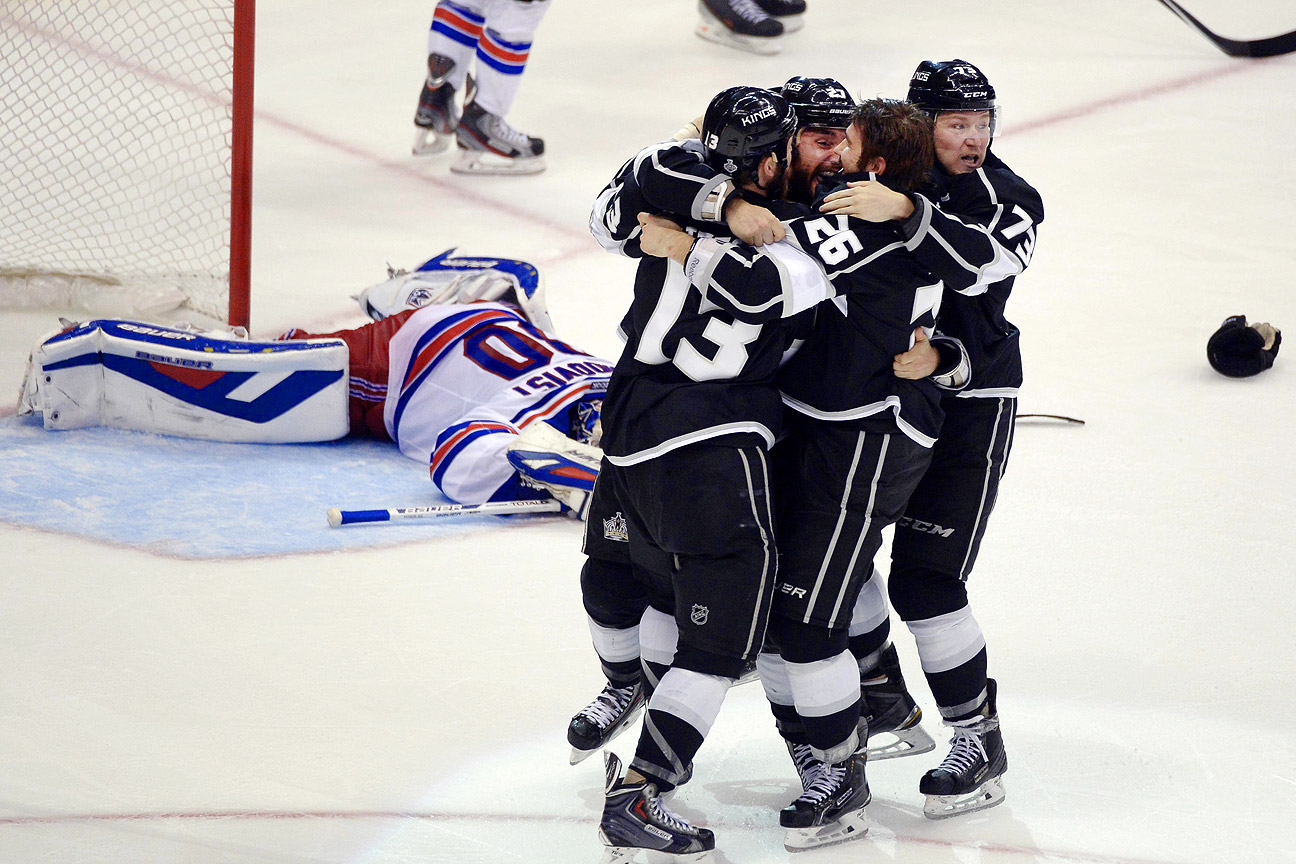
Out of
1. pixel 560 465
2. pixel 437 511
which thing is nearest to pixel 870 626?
pixel 560 465

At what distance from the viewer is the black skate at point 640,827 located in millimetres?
1976

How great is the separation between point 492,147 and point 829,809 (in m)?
4.02

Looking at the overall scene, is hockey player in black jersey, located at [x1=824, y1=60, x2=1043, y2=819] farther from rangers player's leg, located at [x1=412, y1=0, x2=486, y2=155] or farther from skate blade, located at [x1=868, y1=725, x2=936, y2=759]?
rangers player's leg, located at [x1=412, y1=0, x2=486, y2=155]

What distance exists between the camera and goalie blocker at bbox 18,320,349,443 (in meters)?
3.53

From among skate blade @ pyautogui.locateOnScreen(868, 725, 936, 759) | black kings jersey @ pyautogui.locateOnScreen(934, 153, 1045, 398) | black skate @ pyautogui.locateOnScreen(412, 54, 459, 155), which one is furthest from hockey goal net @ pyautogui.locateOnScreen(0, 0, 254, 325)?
black kings jersey @ pyautogui.locateOnScreen(934, 153, 1045, 398)

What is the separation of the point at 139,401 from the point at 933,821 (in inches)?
88.0

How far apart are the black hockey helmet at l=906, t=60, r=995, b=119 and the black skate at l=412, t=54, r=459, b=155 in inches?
148

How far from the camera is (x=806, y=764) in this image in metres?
2.19

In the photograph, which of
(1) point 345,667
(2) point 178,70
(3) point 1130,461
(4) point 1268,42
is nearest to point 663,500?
(1) point 345,667

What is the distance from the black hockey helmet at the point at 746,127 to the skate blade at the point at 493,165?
3890 millimetres

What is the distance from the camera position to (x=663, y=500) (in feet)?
6.47

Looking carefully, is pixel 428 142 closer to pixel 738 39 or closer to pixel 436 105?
pixel 436 105

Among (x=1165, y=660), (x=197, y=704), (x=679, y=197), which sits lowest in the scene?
(x=197, y=704)

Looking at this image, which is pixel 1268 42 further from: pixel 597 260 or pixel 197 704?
pixel 197 704
